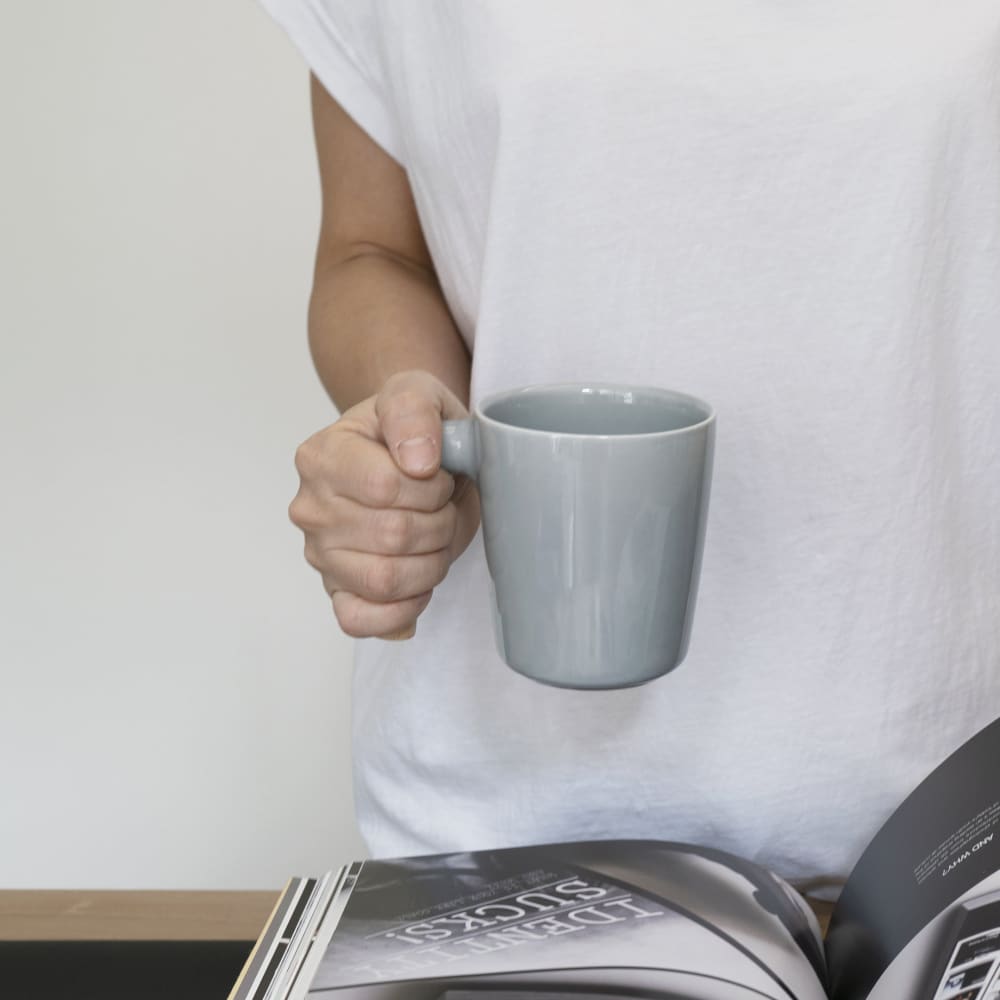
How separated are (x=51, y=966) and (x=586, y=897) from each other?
277 mm

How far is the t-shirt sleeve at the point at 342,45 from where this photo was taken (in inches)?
25.7

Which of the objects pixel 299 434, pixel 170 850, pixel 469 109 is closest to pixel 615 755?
pixel 469 109

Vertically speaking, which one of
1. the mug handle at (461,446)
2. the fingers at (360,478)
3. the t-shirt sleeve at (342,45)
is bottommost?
the fingers at (360,478)

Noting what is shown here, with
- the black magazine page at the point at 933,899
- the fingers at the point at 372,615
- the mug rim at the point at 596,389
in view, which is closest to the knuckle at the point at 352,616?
the fingers at the point at 372,615

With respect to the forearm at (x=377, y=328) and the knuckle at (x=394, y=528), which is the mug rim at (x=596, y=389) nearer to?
the knuckle at (x=394, y=528)

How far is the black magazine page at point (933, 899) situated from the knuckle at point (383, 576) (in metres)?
0.23

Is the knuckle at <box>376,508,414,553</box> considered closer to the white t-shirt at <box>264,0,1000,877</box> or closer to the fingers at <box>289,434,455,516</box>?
the fingers at <box>289,434,455,516</box>

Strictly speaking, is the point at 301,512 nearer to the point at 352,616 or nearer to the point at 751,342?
the point at 352,616

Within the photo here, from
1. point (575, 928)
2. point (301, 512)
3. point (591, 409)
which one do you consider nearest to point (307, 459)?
point (301, 512)

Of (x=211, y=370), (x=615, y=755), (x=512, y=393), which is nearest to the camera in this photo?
(x=512, y=393)

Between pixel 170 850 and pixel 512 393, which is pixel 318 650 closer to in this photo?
pixel 170 850

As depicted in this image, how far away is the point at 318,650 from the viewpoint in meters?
1.47

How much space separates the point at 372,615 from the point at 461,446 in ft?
0.31

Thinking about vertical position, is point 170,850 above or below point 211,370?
below
